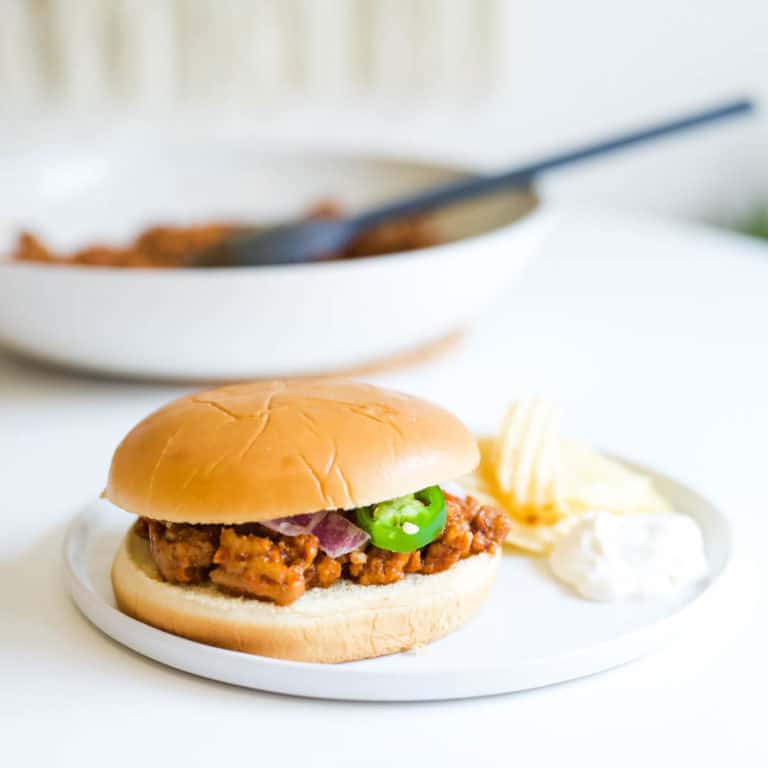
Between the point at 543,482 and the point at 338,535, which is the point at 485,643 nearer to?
the point at 338,535

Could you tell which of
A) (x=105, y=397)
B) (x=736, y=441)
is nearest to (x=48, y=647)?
(x=105, y=397)

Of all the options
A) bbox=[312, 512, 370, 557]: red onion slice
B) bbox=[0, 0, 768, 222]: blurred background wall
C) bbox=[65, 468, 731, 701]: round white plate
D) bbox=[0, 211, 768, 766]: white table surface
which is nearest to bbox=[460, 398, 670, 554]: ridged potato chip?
bbox=[65, 468, 731, 701]: round white plate

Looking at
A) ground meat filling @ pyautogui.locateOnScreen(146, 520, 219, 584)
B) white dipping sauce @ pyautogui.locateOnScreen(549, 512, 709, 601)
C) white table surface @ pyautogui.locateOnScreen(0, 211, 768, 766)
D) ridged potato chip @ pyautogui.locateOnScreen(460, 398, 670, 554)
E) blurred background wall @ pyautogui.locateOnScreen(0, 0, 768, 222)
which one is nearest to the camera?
white table surface @ pyautogui.locateOnScreen(0, 211, 768, 766)

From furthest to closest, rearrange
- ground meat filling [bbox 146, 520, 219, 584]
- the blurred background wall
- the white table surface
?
the blurred background wall
ground meat filling [bbox 146, 520, 219, 584]
the white table surface

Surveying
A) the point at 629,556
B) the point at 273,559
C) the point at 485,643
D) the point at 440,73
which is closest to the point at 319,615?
the point at 273,559

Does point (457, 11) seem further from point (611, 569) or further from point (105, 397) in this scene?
point (611, 569)

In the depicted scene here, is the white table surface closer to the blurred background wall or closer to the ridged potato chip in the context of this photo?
the ridged potato chip
